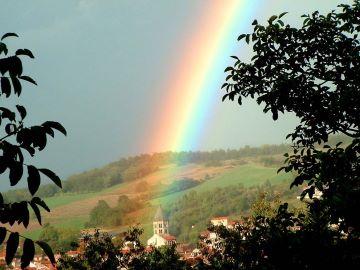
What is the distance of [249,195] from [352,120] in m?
161

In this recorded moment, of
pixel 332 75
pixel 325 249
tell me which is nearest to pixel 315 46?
→ pixel 332 75

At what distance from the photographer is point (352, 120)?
689 cm

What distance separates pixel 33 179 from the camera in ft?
6.93

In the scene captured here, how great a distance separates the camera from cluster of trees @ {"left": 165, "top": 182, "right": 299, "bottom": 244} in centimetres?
14800

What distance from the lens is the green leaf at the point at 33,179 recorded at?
6.91 ft

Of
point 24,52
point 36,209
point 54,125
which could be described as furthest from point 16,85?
point 36,209

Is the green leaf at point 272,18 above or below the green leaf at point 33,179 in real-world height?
above

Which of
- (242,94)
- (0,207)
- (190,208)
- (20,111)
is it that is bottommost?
(190,208)

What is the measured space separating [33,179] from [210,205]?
172 meters

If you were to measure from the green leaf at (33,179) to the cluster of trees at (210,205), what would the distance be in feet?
444

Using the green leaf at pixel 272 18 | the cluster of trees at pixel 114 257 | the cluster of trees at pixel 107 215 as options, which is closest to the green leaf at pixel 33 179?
the green leaf at pixel 272 18

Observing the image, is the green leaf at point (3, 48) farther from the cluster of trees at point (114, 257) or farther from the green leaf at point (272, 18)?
the cluster of trees at point (114, 257)

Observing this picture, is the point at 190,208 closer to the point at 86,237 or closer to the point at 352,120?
the point at 86,237

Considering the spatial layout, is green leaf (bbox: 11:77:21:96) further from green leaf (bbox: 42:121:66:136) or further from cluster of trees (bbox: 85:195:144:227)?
cluster of trees (bbox: 85:195:144:227)
